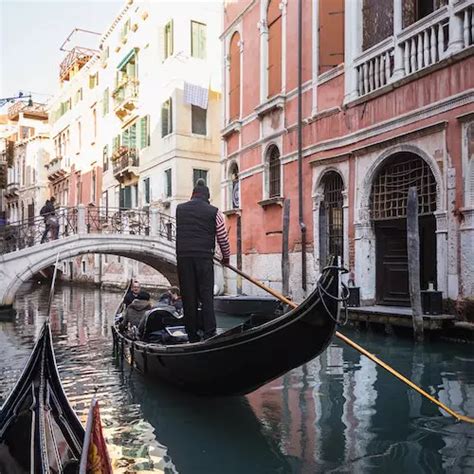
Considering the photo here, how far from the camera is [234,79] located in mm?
12203

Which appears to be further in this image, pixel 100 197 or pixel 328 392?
pixel 100 197

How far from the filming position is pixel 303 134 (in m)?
9.38

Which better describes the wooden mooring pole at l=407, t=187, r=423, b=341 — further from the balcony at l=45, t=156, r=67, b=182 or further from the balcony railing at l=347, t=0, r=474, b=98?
the balcony at l=45, t=156, r=67, b=182

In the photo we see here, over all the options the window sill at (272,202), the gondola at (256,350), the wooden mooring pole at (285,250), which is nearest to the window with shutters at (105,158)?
the window sill at (272,202)

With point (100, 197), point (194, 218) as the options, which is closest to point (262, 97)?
point (194, 218)

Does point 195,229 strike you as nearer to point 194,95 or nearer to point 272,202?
point 272,202

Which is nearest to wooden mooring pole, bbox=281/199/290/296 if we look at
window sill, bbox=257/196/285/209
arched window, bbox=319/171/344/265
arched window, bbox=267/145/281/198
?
arched window, bbox=319/171/344/265

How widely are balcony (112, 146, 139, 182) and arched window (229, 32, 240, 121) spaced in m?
5.34

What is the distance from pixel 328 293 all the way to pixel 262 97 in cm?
826

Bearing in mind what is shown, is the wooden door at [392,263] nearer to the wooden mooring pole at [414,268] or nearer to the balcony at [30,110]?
the wooden mooring pole at [414,268]

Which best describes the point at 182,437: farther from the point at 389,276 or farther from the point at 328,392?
the point at 389,276

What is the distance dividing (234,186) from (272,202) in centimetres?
211

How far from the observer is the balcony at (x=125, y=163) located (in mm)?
16875

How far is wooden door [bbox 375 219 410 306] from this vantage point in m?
7.66
